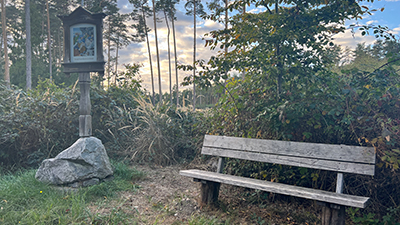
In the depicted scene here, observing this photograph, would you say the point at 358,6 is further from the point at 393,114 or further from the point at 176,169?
the point at 176,169

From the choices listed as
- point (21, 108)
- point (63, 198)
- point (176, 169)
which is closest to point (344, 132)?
point (176, 169)

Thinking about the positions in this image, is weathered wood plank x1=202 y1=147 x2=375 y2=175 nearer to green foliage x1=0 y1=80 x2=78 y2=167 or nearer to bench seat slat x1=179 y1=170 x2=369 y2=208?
bench seat slat x1=179 y1=170 x2=369 y2=208

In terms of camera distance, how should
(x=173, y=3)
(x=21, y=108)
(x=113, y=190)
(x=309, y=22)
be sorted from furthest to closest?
(x=173, y=3) < (x=21, y=108) < (x=113, y=190) < (x=309, y=22)

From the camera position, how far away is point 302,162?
2.77 meters

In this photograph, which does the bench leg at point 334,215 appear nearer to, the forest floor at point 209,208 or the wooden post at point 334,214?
the wooden post at point 334,214

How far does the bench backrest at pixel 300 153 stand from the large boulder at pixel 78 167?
5.06 feet

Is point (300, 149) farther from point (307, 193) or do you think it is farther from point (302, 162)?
point (307, 193)

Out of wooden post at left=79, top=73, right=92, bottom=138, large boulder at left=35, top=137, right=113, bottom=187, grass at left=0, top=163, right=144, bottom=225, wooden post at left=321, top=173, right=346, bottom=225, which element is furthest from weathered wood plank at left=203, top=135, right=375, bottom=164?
wooden post at left=79, top=73, right=92, bottom=138

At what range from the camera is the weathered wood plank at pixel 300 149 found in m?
2.46

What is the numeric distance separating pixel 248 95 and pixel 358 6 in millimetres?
1677

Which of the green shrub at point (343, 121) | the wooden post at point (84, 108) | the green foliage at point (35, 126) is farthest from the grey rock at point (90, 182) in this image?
the green shrub at point (343, 121)

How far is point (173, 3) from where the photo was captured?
16.5 metres

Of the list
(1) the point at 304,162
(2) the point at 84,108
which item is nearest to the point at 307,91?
(1) the point at 304,162

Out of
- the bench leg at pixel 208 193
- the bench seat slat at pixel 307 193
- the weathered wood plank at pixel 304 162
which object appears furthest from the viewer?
the bench leg at pixel 208 193
